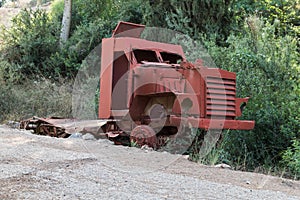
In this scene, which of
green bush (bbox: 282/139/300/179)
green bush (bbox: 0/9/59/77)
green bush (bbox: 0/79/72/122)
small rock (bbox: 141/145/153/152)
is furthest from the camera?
green bush (bbox: 0/9/59/77)

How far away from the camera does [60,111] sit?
506 inches

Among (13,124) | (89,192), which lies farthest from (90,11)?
(89,192)

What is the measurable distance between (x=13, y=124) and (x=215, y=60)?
18.4ft

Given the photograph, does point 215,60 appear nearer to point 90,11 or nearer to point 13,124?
point 13,124

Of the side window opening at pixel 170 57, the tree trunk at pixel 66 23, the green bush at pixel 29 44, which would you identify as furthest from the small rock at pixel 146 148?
the tree trunk at pixel 66 23

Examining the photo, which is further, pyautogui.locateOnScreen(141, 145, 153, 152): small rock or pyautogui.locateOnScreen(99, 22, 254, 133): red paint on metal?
pyautogui.locateOnScreen(141, 145, 153, 152): small rock

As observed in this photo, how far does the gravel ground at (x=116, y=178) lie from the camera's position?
12.5 feet

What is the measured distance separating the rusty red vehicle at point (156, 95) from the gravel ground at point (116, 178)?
0.97 m

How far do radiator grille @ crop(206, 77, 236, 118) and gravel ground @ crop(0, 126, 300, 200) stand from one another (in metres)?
1.21

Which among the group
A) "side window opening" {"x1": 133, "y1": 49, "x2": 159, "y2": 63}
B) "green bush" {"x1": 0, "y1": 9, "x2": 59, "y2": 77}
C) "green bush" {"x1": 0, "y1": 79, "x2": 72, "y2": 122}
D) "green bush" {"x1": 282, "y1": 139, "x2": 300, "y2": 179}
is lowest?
"green bush" {"x1": 282, "y1": 139, "x2": 300, "y2": 179}

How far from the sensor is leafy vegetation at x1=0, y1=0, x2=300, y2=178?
25.3ft

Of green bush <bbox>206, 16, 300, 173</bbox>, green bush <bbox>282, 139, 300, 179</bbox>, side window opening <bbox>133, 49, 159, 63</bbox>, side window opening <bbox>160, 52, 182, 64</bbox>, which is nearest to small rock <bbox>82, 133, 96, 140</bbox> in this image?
side window opening <bbox>133, 49, 159, 63</bbox>

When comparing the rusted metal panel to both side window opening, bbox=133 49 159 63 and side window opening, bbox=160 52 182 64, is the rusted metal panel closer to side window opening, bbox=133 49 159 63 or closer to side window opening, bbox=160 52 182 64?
side window opening, bbox=133 49 159 63

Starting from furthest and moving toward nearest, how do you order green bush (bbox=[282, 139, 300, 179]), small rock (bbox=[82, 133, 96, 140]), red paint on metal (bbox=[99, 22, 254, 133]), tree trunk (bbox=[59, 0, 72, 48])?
tree trunk (bbox=[59, 0, 72, 48]) → small rock (bbox=[82, 133, 96, 140]) → red paint on metal (bbox=[99, 22, 254, 133]) → green bush (bbox=[282, 139, 300, 179])
